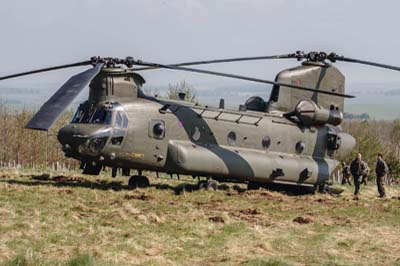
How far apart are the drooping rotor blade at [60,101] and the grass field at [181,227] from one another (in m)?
1.96

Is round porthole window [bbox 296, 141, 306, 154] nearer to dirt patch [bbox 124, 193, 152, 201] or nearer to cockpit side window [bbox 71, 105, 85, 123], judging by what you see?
dirt patch [bbox 124, 193, 152, 201]

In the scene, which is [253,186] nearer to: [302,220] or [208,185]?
[208,185]

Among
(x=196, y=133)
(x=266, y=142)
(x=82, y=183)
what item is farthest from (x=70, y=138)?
(x=266, y=142)

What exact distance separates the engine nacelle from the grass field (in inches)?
128

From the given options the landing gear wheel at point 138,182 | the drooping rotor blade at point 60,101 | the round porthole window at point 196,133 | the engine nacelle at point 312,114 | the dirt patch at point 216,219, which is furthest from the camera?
the engine nacelle at point 312,114

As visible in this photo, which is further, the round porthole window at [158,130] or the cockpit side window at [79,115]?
the round porthole window at [158,130]

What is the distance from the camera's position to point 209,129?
21297mm

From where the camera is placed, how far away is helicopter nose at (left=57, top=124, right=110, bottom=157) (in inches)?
749

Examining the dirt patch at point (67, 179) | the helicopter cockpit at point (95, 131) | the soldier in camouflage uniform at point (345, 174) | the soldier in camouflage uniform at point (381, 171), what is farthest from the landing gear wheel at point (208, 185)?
the soldier in camouflage uniform at point (345, 174)

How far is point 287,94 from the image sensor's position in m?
23.8

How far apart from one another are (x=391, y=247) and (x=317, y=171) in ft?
30.3

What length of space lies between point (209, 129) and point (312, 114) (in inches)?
160

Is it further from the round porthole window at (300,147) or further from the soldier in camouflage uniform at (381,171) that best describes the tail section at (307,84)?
the soldier in camouflage uniform at (381,171)

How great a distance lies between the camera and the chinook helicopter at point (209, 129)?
19.4 m
